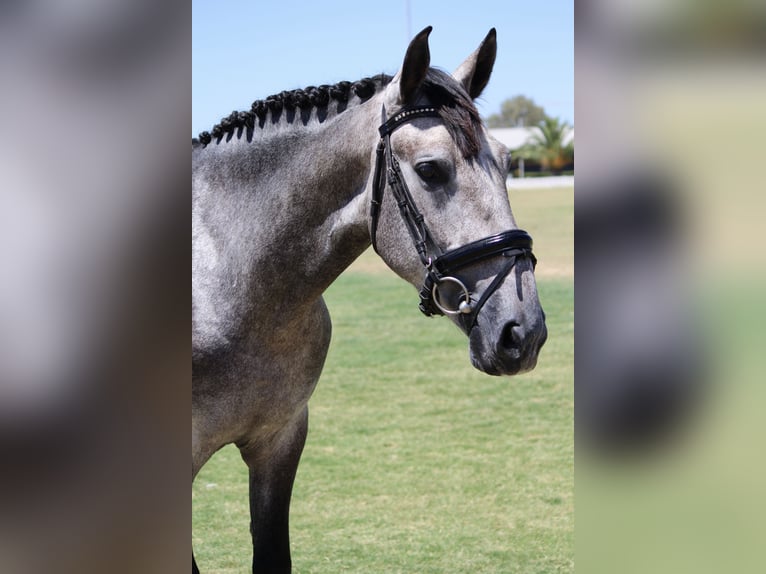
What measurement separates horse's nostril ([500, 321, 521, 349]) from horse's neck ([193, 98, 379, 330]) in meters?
0.63

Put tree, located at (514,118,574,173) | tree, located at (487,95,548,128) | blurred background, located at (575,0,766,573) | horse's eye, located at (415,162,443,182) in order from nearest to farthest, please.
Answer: blurred background, located at (575,0,766,573) → horse's eye, located at (415,162,443,182) → tree, located at (514,118,574,173) → tree, located at (487,95,548,128)

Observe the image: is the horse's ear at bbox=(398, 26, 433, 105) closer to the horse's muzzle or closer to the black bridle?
the black bridle

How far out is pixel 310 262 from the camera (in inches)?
97.1

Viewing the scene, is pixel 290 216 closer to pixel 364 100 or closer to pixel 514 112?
pixel 364 100

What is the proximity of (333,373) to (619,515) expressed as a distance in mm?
7986

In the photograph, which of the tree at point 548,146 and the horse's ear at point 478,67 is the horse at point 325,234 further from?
the tree at point 548,146

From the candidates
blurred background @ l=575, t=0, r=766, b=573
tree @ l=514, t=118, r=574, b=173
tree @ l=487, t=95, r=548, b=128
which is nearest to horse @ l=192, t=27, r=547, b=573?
blurred background @ l=575, t=0, r=766, b=573

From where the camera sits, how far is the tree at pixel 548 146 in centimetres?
4841

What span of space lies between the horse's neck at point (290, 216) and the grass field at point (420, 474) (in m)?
2.04

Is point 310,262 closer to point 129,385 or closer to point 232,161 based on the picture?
point 232,161

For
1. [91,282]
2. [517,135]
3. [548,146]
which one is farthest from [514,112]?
[91,282]

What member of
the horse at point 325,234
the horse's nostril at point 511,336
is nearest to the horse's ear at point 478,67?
the horse at point 325,234

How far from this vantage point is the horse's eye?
210cm

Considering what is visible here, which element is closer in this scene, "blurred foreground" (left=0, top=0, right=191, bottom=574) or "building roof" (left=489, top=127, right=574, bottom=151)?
"blurred foreground" (left=0, top=0, right=191, bottom=574)
